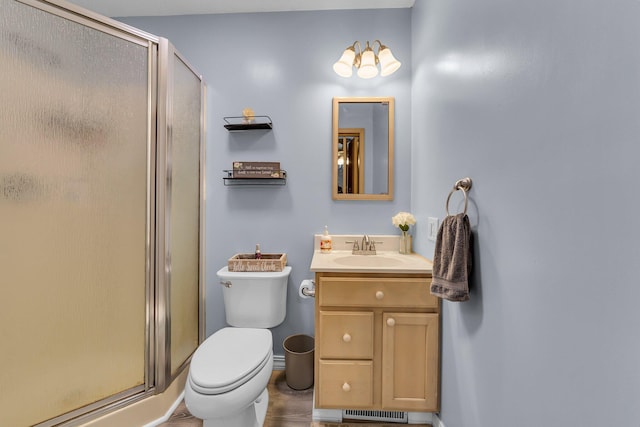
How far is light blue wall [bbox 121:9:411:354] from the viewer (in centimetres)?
172

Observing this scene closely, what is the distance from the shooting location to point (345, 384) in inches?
48.4

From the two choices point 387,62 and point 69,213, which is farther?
point 387,62

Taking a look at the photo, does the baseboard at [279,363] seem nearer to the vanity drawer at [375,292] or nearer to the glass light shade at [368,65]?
the vanity drawer at [375,292]

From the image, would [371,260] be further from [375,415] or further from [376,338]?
[375,415]

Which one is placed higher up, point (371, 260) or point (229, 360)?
point (371, 260)

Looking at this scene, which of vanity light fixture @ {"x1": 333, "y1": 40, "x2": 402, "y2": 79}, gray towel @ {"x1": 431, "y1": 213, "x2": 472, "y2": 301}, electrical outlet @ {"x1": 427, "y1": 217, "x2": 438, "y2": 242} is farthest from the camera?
vanity light fixture @ {"x1": 333, "y1": 40, "x2": 402, "y2": 79}

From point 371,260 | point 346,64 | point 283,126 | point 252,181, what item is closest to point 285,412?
point 371,260

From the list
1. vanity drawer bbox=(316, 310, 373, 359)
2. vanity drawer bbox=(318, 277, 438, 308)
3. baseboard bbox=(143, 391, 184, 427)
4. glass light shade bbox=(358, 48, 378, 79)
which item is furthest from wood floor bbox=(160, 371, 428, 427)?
glass light shade bbox=(358, 48, 378, 79)

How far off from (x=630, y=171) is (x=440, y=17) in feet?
3.87

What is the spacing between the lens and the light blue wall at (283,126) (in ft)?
5.65

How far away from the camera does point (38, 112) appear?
1052mm

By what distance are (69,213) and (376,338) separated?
1531 mm

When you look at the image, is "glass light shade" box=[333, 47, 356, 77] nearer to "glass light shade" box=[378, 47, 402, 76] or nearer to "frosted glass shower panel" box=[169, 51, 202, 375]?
"glass light shade" box=[378, 47, 402, 76]

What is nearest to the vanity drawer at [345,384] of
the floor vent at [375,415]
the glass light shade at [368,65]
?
the floor vent at [375,415]
